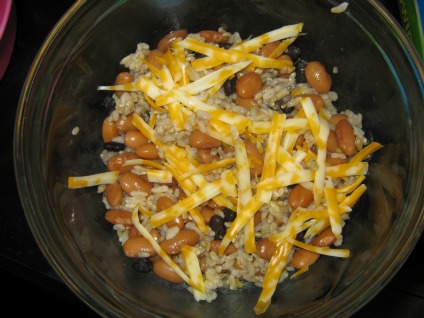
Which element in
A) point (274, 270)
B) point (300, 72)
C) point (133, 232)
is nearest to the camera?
point (274, 270)

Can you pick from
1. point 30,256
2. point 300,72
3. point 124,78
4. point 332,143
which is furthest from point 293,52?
point 30,256

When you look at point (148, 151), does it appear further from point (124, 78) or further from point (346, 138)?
point (346, 138)

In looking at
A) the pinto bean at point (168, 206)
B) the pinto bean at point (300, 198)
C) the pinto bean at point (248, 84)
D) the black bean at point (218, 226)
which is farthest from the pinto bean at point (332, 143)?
the pinto bean at point (168, 206)

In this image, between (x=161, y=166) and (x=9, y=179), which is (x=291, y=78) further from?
(x=9, y=179)

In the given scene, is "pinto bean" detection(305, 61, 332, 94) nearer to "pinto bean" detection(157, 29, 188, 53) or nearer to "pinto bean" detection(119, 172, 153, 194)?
"pinto bean" detection(157, 29, 188, 53)

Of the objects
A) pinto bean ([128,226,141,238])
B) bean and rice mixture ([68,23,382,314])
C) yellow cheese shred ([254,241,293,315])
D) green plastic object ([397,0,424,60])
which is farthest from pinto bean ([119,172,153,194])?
green plastic object ([397,0,424,60])

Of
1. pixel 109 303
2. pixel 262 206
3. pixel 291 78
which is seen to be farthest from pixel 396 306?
pixel 109 303
